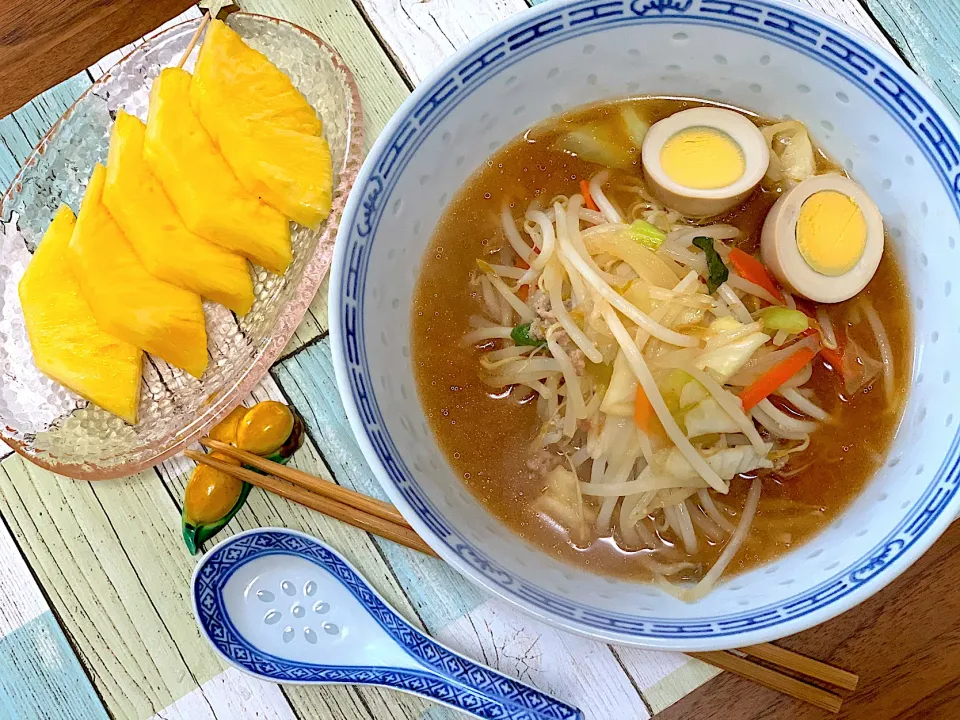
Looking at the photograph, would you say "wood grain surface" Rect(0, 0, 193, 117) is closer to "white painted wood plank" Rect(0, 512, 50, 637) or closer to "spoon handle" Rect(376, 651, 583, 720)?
"white painted wood plank" Rect(0, 512, 50, 637)

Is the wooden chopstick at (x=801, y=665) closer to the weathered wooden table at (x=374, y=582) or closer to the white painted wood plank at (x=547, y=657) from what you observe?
the weathered wooden table at (x=374, y=582)

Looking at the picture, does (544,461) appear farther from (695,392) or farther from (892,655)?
(892,655)

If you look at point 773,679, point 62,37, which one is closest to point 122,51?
point 62,37

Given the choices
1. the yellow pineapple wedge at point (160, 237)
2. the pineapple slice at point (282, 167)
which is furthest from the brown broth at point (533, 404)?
the yellow pineapple wedge at point (160, 237)

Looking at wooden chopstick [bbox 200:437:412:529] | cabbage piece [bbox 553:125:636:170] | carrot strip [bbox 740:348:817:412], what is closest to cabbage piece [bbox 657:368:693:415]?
carrot strip [bbox 740:348:817:412]

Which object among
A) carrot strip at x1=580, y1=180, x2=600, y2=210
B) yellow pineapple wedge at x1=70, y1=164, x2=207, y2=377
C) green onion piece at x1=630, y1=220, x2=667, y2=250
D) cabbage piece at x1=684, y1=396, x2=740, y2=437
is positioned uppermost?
yellow pineapple wedge at x1=70, y1=164, x2=207, y2=377

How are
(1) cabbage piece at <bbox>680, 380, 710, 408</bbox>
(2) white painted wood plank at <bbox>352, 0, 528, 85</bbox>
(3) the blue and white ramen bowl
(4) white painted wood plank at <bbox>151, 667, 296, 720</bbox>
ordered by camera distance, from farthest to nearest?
1. (2) white painted wood plank at <bbox>352, 0, 528, 85</bbox>
2. (4) white painted wood plank at <bbox>151, 667, 296, 720</bbox>
3. (1) cabbage piece at <bbox>680, 380, 710, 408</bbox>
4. (3) the blue and white ramen bowl
